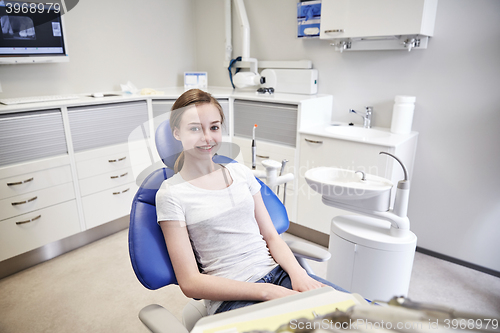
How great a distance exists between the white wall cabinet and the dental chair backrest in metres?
1.49

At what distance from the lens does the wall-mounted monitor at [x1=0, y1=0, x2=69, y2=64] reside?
204cm

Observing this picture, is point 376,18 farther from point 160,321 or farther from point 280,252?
point 160,321

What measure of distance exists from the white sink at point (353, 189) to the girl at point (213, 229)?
560mm

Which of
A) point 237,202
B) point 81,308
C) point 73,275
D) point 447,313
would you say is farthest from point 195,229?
point 73,275

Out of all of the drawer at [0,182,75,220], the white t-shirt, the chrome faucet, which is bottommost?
the drawer at [0,182,75,220]

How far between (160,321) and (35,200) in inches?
69.9

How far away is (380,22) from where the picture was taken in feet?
6.40

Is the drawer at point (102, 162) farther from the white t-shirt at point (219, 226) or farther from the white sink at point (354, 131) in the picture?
the white sink at point (354, 131)

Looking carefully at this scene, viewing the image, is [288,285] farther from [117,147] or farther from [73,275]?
[117,147]

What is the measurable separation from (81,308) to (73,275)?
376 mm

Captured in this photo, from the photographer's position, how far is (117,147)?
2.45 m

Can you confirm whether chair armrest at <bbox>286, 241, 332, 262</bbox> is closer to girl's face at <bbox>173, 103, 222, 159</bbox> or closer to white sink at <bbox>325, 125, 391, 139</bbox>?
girl's face at <bbox>173, 103, 222, 159</bbox>

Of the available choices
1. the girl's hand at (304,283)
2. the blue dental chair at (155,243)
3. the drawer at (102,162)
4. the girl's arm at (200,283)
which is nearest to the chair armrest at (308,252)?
the blue dental chair at (155,243)

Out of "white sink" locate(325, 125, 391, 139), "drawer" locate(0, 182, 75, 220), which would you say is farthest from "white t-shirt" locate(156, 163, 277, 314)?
"drawer" locate(0, 182, 75, 220)
